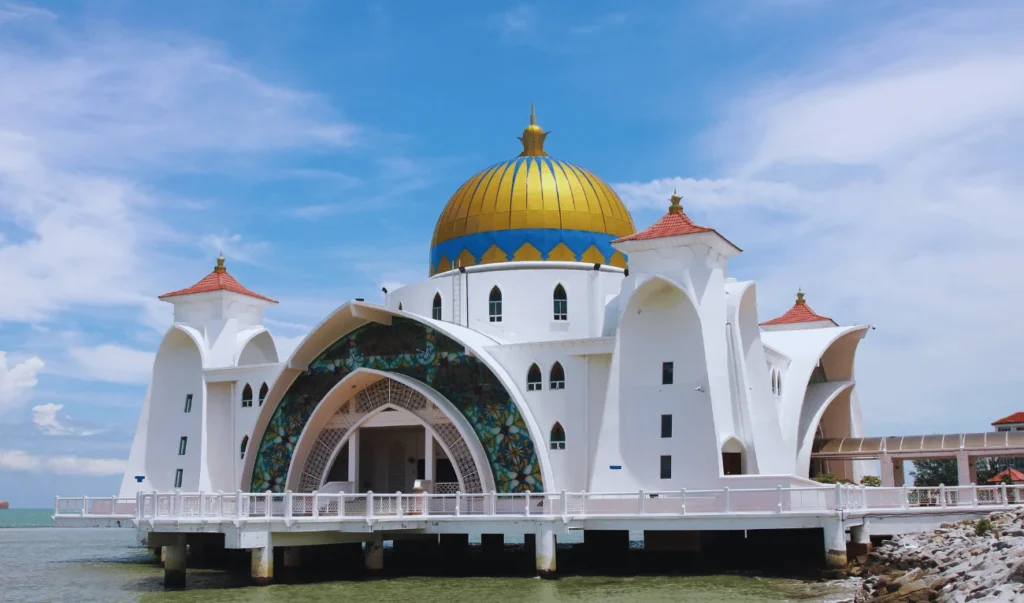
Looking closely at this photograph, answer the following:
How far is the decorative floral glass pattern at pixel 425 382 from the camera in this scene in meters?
27.6

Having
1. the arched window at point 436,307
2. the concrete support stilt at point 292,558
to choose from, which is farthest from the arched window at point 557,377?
the concrete support stilt at point 292,558

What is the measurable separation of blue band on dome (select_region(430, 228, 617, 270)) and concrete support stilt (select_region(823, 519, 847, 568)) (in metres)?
12.0

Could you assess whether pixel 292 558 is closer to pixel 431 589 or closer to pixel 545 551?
pixel 431 589

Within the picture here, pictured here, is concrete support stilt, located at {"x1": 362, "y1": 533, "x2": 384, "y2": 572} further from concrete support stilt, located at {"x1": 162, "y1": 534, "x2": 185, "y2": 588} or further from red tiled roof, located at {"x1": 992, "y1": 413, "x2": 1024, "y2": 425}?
red tiled roof, located at {"x1": 992, "y1": 413, "x2": 1024, "y2": 425}

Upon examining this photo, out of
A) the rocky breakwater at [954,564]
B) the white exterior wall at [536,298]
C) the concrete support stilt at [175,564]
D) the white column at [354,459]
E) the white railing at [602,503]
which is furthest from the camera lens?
the white exterior wall at [536,298]

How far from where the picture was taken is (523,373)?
92.6 feet

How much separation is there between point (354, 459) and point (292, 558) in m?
3.50

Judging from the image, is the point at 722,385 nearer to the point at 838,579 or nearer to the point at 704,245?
the point at 704,245

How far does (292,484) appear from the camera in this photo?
30234 mm

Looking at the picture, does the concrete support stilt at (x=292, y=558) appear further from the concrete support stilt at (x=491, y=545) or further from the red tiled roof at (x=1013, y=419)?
the red tiled roof at (x=1013, y=419)

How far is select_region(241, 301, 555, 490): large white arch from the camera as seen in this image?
2750 centimetres

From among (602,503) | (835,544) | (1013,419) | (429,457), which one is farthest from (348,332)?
(1013,419)

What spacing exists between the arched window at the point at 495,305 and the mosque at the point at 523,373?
4 centimetres


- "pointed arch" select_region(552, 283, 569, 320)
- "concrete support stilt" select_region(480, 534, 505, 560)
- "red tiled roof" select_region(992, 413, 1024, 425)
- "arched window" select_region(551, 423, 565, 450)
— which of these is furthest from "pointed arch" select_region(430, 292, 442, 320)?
"red tiled roof" select_region(992, 413, 1024, 425)
